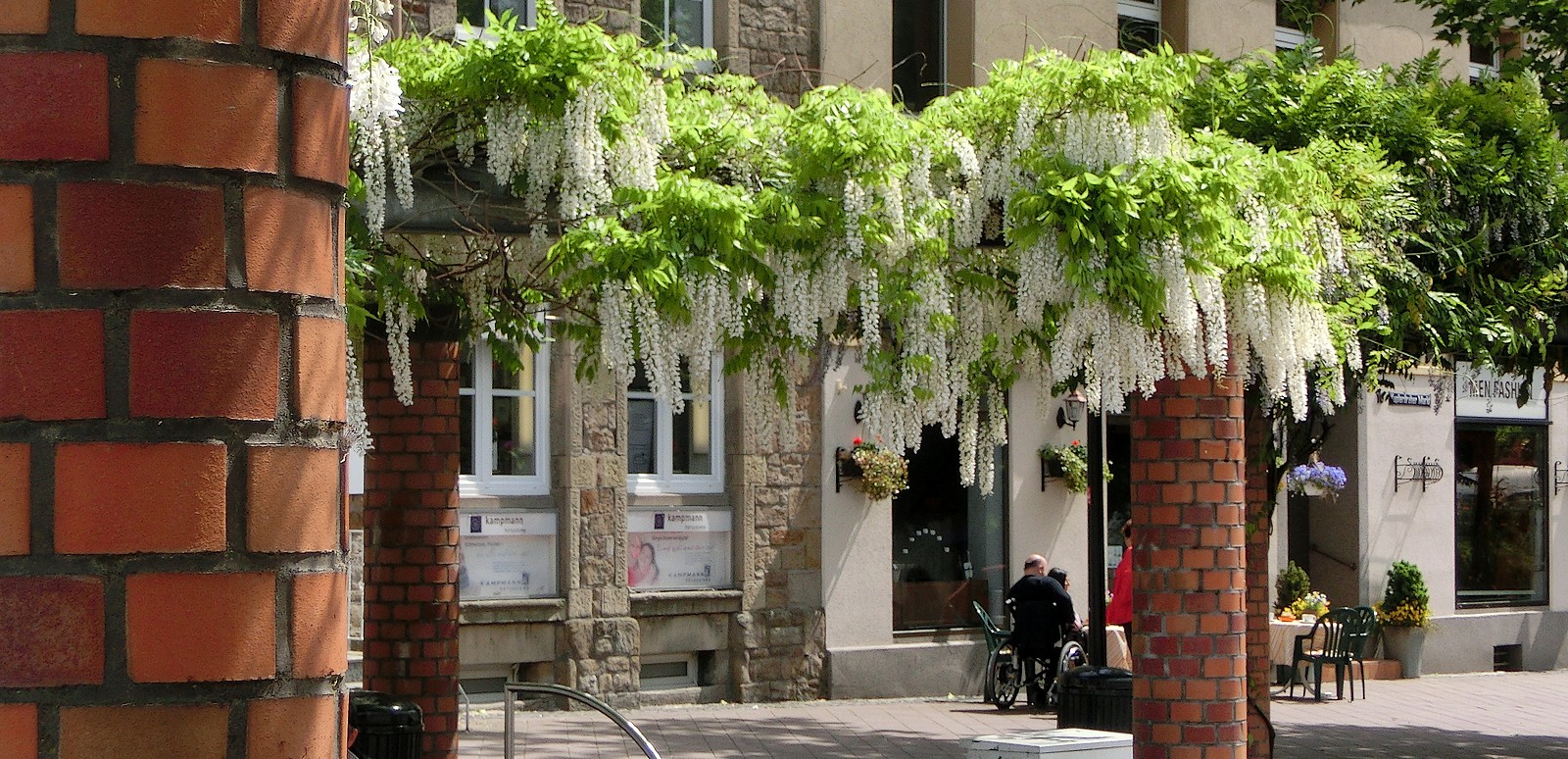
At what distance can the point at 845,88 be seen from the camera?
775 cm

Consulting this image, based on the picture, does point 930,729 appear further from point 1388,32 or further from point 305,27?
point 305,27

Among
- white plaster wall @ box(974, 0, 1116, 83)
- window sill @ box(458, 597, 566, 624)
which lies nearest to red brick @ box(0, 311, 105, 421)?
window sill @ box(458, 597, 566, 624)

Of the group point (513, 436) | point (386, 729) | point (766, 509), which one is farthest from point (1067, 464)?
point (386, 729)

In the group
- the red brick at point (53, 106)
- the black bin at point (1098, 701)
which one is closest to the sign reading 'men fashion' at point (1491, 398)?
the black bin at point (1098, 701)

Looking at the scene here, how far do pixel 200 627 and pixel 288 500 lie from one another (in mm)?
123

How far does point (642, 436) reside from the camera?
17.1 m

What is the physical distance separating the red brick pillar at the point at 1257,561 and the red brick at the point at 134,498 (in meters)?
10.00

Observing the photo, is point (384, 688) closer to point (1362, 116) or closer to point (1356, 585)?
point (1362, 116)

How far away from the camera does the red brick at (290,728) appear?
57.1 inches

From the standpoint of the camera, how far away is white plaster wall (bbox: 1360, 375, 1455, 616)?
22.0 metres

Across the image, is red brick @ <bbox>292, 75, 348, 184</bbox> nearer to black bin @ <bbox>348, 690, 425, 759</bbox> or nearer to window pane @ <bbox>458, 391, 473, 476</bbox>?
black bin @ <bbox>348, 690, 425, 759</bbox>

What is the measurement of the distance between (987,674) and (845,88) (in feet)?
34.9

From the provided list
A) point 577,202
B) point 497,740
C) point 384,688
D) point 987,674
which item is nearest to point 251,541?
point 577,202

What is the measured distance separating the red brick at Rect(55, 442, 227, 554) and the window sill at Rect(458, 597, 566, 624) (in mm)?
14163
